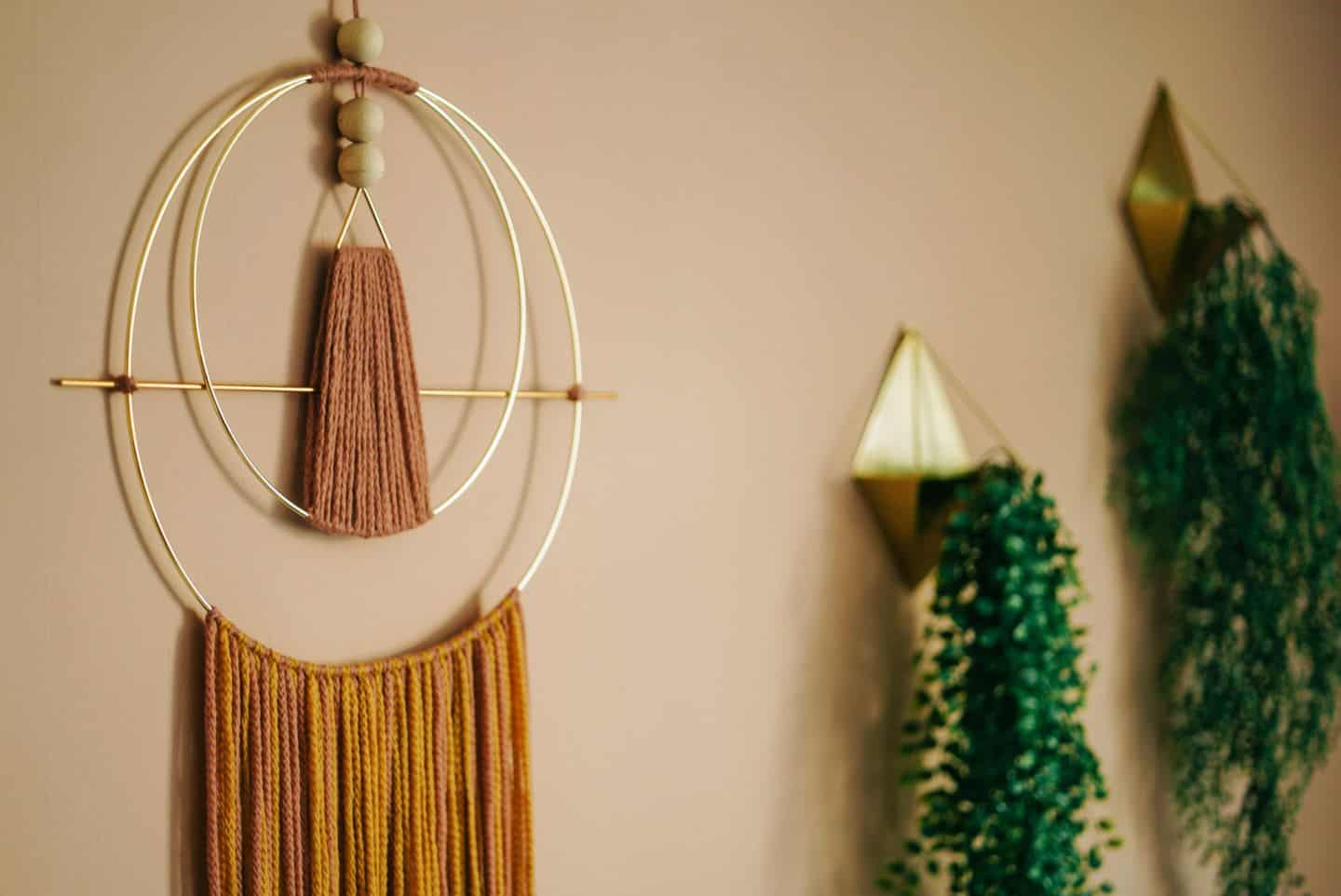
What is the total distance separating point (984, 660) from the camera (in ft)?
5.59

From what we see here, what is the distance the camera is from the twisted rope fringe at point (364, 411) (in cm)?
127

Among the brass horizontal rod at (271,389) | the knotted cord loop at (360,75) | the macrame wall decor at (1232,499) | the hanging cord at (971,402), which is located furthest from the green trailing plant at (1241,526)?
the knotted cord loop at (360,75)

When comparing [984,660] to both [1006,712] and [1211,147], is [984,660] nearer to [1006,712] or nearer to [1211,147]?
[1006,712]

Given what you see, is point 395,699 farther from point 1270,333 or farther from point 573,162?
point 1270,333

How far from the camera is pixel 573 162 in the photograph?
4.92ft

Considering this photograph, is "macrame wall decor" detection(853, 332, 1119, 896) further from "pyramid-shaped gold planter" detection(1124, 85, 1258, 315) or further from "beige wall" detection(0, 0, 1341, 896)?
"pyramid-shaped gold planter" detection(1124, 85, 1258, 315)

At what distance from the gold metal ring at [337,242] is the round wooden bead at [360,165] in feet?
0.11

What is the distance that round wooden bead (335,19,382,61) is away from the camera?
4.20ft

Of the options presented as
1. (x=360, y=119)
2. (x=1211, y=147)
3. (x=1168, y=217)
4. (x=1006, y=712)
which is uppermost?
(x=1211, y=147)

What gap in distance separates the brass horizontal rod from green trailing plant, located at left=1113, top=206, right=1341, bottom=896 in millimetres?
1151

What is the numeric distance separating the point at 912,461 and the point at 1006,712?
0.38 meters

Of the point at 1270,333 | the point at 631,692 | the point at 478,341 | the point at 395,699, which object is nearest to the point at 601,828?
the point at 631,692

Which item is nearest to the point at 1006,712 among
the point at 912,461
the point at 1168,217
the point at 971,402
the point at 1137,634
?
the point at 912,461

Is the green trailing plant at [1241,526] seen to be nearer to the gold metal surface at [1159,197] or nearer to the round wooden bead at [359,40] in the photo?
the gold metal surface at [1159,197]
